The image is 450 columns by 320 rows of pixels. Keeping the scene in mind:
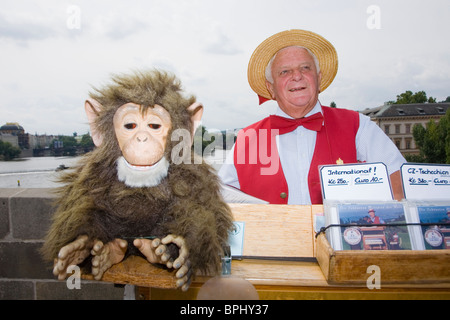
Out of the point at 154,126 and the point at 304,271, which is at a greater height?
the point at 154,126

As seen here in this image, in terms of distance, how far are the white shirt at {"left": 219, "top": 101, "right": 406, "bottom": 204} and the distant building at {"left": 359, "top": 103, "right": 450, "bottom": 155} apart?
23490 millimetres

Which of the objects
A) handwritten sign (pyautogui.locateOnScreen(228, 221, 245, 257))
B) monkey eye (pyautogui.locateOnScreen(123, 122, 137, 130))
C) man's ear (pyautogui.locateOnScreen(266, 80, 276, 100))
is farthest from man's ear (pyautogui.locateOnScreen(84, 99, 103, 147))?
man's ear (pyautogui.locateOnScreen(266, 80, 276, 100))

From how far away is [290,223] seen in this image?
1.36 meters

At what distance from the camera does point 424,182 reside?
4.29ft

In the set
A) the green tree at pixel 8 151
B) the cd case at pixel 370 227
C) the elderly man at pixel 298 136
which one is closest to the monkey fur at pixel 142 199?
the cd case at pixel 370 227

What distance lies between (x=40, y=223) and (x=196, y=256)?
5.31ft

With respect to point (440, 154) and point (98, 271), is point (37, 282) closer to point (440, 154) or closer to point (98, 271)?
point (98, 271)

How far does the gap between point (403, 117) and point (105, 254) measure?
2809 cm

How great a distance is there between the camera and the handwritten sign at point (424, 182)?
1297 mm

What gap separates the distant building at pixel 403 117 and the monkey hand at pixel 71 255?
2498 centimetres

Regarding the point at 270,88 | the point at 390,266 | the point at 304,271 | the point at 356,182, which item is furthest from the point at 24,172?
the point at 390,266

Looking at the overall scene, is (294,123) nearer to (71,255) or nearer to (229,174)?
(229,174)

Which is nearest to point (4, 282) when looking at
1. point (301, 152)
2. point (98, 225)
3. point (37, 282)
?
point (37, 282)

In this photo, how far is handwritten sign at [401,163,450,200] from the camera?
1.30 m
